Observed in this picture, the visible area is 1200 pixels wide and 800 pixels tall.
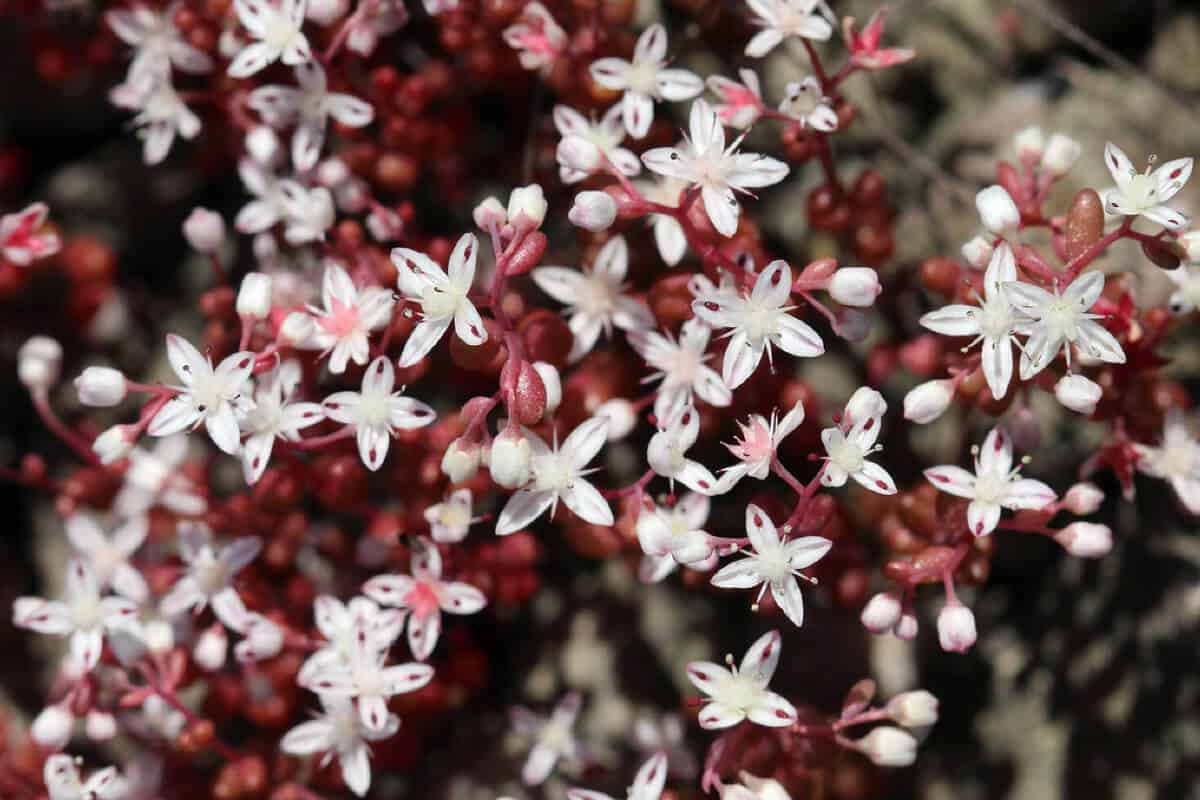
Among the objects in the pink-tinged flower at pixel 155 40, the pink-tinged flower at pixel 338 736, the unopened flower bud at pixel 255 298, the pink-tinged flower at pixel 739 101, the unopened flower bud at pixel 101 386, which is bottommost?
the pink-tinged flower at pixel 338 736

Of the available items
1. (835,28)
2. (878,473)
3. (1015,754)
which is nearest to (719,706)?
(878,473)

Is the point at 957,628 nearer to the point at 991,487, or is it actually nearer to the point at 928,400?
the point at 991,487

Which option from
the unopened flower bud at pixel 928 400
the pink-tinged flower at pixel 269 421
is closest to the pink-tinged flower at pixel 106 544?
the pink-tinged flower at pixel 269 421

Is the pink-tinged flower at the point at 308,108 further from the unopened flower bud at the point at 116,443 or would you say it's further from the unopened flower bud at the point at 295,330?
the unopened flower bud at the point at 116,443

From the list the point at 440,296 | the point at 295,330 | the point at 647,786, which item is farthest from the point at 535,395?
the point at 647,786

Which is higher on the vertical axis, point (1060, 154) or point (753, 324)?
point (1060, 154)

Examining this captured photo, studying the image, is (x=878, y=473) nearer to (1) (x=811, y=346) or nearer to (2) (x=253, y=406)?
(1) (x=811, y=346)
